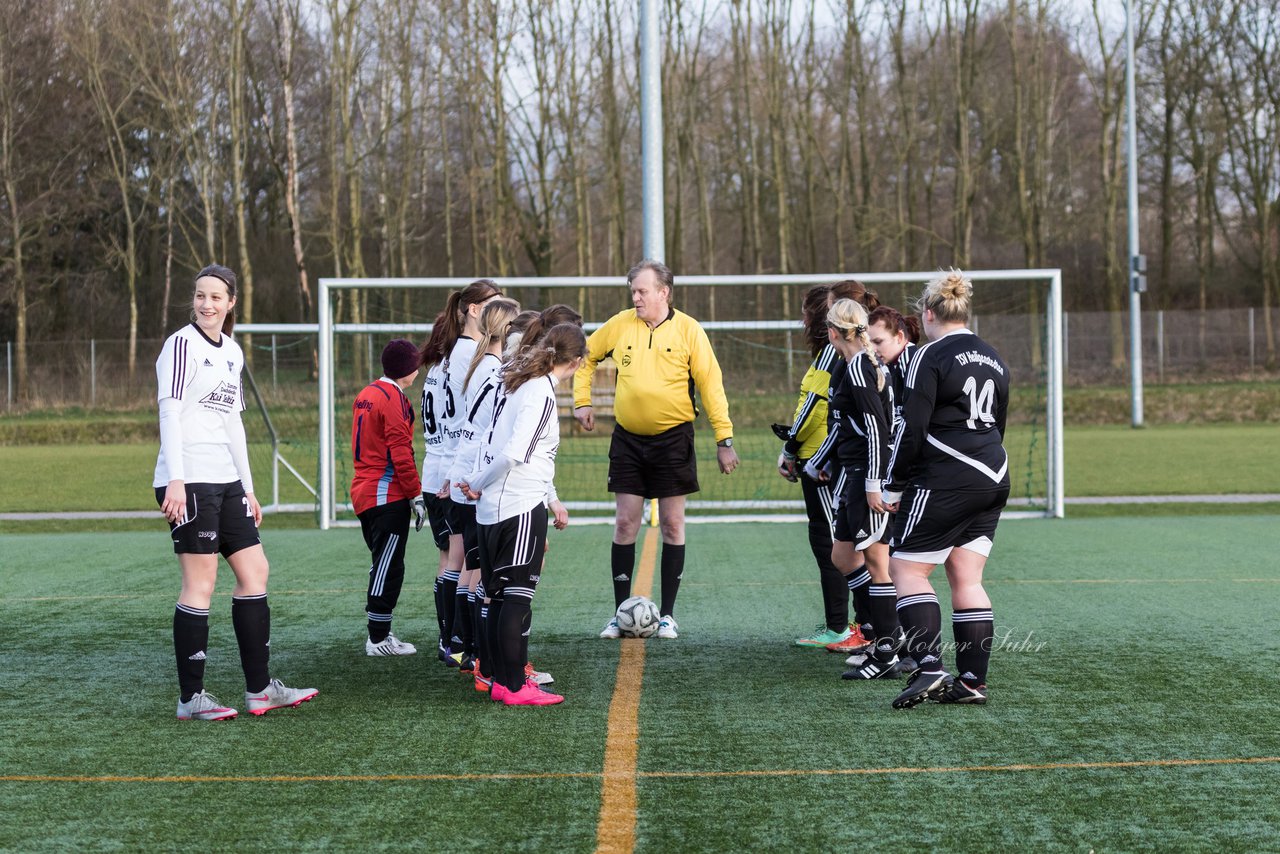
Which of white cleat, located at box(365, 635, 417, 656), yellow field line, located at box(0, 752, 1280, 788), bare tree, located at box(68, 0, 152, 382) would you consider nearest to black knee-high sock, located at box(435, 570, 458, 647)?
white cleat, located at box(365, 635, 417, 656)

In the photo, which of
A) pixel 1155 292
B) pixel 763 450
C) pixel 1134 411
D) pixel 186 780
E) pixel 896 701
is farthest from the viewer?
pixel 1155 292

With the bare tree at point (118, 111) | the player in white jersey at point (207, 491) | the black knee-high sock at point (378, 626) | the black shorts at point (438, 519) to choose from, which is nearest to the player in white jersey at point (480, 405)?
the black shorts at point (438, 519)

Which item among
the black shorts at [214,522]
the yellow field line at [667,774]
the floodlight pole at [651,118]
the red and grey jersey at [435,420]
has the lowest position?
the yellow field line at [667,774]

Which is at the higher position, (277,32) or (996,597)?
(277,32)

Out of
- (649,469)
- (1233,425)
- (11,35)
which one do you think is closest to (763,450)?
(649,469)

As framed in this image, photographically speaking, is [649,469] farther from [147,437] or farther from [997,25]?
[997,25]

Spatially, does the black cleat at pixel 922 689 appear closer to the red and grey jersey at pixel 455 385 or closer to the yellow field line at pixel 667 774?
the yellow field line at pixel 667 774

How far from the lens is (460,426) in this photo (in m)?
5.93

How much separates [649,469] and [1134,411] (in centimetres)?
2626

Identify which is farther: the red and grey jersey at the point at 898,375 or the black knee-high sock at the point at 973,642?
the red and grey jersey at the point at 898,375

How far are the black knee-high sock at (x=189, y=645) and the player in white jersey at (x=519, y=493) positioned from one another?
1.18m

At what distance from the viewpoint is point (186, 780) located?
4.30 metres

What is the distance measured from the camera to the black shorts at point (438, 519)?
250 inches

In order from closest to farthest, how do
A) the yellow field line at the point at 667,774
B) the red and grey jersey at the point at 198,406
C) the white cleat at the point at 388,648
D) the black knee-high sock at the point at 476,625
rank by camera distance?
the yellow field line at the point at 667,774 → the red and grey jersey at the point at 198,406 → the black knee-high sock at the point at 476,625 → the white cleat at the point at 388,648
